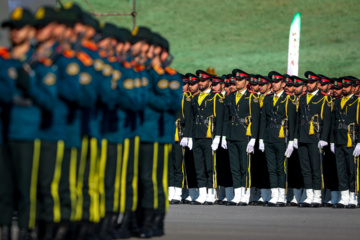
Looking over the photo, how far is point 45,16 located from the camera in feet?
29.8

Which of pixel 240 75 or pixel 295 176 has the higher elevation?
pixel 240 75

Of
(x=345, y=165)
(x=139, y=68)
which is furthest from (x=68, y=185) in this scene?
(x=345, y=165)

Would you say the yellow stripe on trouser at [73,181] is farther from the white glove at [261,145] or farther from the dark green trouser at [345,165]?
the dark green trouser at [345,165]

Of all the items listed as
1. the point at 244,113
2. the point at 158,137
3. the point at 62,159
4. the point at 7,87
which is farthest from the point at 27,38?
the point at 244,113

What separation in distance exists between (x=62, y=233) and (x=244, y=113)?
30.2ft

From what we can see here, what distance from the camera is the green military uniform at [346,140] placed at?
1798 centimetres

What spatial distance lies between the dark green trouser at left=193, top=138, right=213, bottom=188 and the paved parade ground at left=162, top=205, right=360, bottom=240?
0.82 meters

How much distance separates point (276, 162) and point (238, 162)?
659 mm

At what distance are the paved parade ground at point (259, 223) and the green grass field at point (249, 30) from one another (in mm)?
50799

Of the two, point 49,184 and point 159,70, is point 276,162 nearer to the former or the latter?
point 159,70

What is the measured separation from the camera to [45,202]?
912 cm

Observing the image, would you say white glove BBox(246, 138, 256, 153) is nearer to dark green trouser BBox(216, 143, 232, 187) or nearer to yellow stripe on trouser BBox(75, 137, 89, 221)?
dark green trouser BBox(216, 143, 232, 187)

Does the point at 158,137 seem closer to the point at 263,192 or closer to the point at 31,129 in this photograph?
the point at 31,129

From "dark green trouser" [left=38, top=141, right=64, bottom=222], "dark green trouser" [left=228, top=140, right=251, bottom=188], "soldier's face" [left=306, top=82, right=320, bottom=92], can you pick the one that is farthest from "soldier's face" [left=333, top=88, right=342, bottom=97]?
"dark green trouser" [left=38, top=141, right=64, bottom=222]
